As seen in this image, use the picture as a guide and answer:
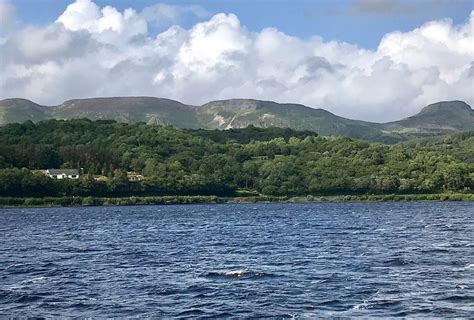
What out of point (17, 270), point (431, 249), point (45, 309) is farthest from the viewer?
point (431, 249)

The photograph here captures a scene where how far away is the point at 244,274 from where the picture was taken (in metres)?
57.3

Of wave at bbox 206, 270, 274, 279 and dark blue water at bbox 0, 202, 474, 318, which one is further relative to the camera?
wave at bbox 206, 270, 274, 279

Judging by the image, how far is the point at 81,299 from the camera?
159 ft

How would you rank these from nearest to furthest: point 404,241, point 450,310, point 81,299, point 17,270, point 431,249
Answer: point 450,310, point 81,299, point 17,270, point 431,249, point 404,241

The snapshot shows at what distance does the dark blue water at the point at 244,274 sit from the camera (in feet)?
146

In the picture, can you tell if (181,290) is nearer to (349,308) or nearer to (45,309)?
(45,309)

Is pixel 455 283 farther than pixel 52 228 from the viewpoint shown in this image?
No

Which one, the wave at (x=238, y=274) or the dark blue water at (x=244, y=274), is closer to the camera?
the dark blue water at (x=244, y=274)

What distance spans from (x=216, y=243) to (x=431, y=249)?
25.3 meters

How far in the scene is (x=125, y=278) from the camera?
189 ft

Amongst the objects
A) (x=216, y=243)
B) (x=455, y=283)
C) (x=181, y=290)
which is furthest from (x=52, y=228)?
(x=455, y=283)

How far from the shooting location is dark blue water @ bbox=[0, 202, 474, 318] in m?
44.5

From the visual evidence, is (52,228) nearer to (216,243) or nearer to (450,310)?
(216,243)

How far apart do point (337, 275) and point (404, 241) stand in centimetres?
2924
